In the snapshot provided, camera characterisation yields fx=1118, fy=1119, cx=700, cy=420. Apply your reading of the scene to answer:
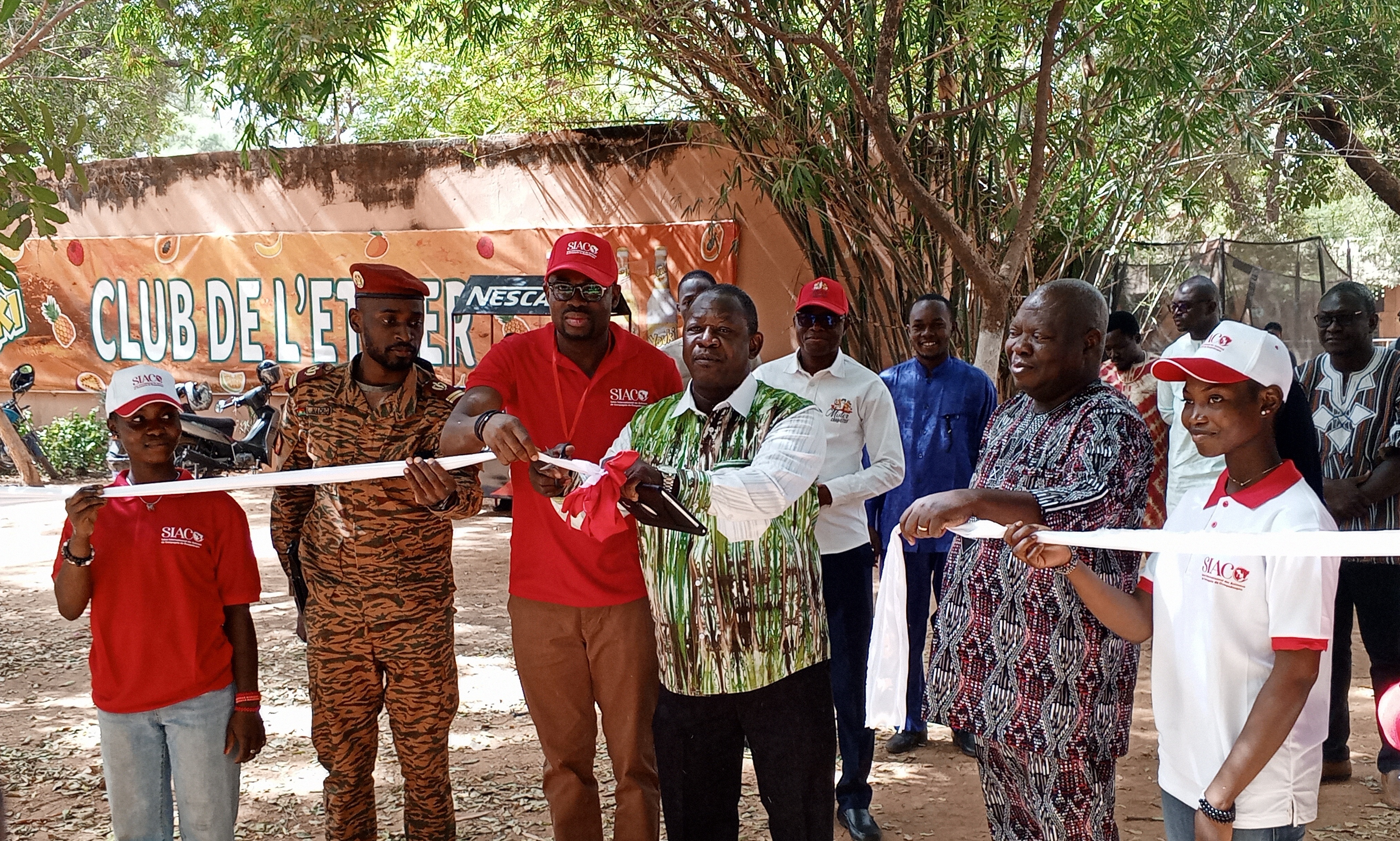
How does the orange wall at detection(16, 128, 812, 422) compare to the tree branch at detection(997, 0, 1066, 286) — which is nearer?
the tree branch at detection(997, 0, 1066, 286)

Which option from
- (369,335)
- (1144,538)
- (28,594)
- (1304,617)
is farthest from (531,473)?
(28,594)

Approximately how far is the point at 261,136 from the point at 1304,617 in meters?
7.09

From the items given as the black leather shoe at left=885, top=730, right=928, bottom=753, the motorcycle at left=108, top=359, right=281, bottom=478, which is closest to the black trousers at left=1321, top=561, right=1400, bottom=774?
the black leather shoe at left=885, top=730, right=928, bottom=753

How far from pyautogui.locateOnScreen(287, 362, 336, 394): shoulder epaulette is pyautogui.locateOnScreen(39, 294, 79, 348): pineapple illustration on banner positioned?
11779 millimetres

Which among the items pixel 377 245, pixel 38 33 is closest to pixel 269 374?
pixel 377 245

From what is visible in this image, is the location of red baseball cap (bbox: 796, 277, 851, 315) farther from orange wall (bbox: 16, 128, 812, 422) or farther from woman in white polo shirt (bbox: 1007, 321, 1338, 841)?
orange wall (bbox: 16, 128, 812, 422)

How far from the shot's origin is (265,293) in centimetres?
1264

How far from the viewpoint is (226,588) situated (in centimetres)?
329

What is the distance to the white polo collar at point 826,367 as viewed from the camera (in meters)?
4.50

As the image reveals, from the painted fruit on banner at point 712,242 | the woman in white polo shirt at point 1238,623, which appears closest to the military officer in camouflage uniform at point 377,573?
the woman in white polo shirt at point 1238,623

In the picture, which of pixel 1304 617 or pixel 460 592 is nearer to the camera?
pixel 1304 617

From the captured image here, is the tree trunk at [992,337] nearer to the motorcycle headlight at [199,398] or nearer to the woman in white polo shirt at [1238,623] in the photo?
the woman in white polo shirt at [1238,623]

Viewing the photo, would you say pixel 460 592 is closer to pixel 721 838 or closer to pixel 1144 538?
pixel 721 838

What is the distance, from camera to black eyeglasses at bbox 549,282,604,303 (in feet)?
11.0
